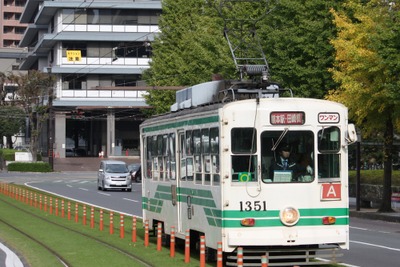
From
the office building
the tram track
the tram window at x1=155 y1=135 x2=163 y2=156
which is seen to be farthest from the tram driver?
the office building

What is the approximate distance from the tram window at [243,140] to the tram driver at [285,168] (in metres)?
0.48

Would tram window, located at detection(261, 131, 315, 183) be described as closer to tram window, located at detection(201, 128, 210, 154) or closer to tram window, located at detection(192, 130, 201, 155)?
tram window, located at detection(201, 128, 210, 154)

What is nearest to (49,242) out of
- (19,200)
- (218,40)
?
(19,200)

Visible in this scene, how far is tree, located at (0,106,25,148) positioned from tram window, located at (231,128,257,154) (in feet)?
302

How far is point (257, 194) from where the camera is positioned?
647 inches

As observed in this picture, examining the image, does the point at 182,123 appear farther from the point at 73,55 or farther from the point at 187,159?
the point at 73,55

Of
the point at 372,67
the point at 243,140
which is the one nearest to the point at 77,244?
the point at 243,140

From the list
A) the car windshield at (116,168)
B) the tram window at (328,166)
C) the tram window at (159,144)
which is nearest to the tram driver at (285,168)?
the tram window at (328,166)

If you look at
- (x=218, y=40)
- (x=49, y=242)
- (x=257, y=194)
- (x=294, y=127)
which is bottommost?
(x=49, y=242)

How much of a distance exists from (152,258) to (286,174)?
404 centimetres

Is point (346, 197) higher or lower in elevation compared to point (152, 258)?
higher

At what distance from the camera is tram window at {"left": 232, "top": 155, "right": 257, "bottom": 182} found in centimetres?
1653

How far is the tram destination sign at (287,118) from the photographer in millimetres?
16578

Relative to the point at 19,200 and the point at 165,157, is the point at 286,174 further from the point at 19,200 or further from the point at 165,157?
the point at 19,200
